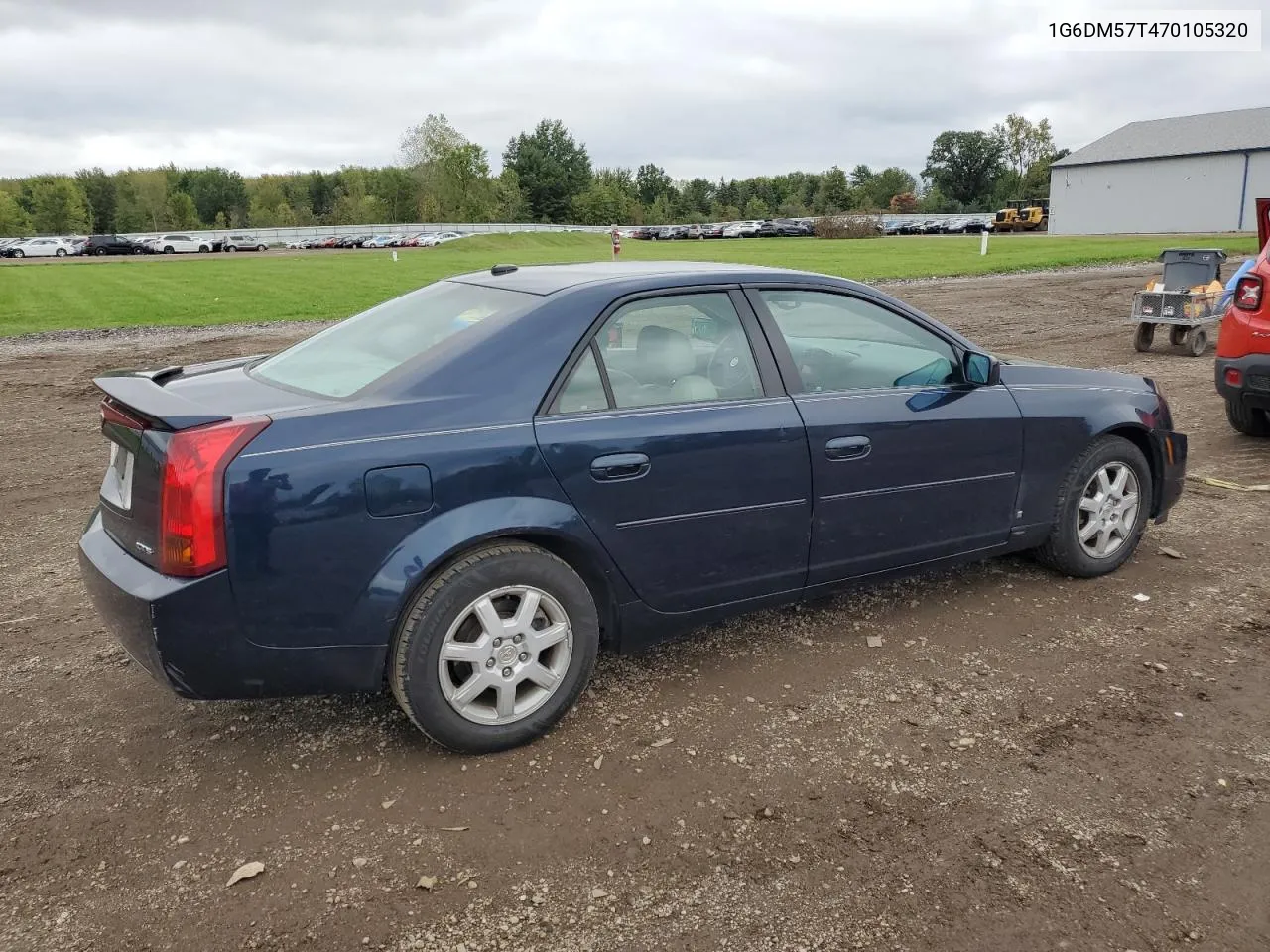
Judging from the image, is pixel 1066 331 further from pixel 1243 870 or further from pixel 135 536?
pixel 135 536

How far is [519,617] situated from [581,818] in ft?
2.26

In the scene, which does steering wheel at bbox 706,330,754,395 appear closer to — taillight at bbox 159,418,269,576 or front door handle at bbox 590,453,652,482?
front door handle at bbox 590,453,652,482

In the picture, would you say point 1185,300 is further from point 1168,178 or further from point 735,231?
point 735,231

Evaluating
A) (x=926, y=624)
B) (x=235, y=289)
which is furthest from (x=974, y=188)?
(x=926, y=624)

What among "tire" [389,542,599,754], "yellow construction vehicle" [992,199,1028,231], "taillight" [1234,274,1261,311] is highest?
"yellow construction vehicle" [992,199,1028,231]

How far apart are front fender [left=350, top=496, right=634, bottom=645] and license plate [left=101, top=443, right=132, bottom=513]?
2.94 ft

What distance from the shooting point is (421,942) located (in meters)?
2.63

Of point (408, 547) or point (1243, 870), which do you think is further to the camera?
point (408, 547)

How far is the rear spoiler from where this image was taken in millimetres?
3115

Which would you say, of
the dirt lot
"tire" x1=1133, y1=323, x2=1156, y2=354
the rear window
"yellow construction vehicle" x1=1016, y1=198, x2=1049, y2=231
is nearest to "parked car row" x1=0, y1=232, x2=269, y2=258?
"yellow construction vehicle" x1=1016, y1=198, x2=1049, y2=231

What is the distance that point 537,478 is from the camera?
11.2ft

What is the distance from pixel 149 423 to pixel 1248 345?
716 cm

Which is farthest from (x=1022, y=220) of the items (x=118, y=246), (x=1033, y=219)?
(x=118, y=246)

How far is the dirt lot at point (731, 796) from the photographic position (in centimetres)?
271
